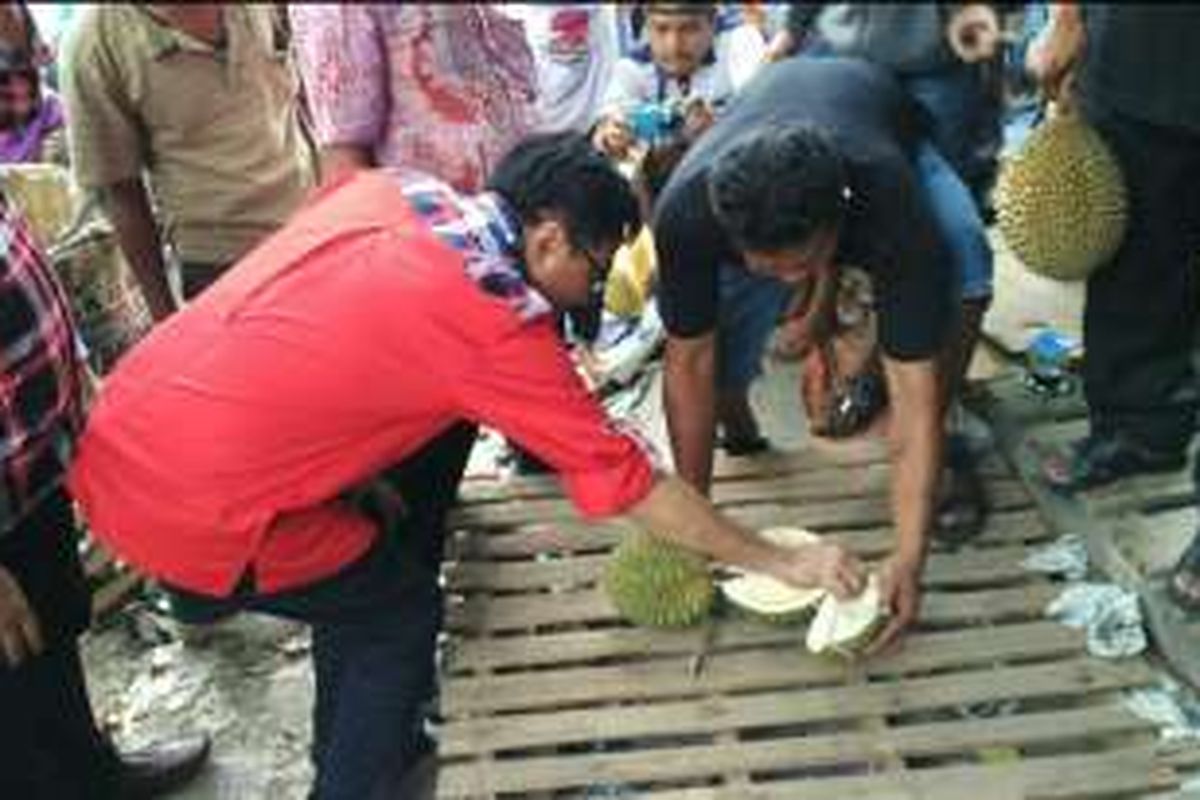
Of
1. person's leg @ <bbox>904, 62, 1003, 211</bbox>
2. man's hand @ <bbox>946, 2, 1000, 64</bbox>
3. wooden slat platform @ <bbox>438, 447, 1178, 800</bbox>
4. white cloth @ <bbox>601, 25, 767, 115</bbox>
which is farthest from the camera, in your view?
white cloth @ <bbox>601, 25, 767, 115</bbox>

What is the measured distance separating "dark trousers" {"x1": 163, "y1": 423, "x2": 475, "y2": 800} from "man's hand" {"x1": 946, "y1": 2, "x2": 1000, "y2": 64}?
58.9 inches

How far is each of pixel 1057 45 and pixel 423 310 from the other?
1.00 m

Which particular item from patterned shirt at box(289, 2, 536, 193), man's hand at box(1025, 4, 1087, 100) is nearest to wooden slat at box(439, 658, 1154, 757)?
patterned shirt at box(289, 2, 536, 193)

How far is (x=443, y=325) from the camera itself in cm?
213

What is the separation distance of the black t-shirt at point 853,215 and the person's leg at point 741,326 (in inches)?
9.2

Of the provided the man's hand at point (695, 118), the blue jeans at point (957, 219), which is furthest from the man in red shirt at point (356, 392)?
the man's hand at point (695, 118)

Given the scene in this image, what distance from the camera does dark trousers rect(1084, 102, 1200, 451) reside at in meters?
2.68

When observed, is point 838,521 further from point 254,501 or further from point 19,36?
point 19,36

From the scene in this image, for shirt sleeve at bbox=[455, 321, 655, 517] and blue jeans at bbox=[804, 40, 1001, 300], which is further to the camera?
blue jeans at bbox=[804, 40, 1001, 300]

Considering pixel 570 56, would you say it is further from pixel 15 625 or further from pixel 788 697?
pixel 15 625

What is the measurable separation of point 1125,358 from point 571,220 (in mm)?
1268

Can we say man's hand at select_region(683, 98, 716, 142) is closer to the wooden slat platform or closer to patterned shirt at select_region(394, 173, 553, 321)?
the wooden slat platform

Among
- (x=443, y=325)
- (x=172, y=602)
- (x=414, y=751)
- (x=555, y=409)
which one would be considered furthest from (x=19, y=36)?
(x=414, y=751)

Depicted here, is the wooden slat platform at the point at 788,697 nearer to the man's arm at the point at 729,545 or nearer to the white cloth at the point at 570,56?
the man's arm at the point at 729,545
